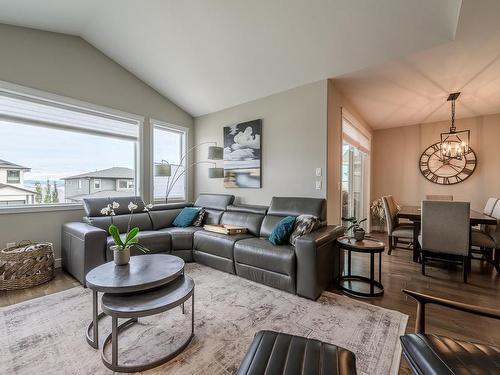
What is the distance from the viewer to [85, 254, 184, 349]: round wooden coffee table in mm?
1591

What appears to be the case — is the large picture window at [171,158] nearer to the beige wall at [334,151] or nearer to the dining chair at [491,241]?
the beige wall at [334,151]

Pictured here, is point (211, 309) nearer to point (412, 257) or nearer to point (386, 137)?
point (412, 257)

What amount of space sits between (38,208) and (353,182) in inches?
213

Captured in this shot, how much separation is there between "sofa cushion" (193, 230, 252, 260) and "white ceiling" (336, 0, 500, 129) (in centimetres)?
268

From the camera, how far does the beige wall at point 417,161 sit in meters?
4.56

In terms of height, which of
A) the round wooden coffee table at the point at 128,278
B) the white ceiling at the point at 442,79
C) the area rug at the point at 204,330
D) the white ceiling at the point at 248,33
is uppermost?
the white ceiling at the point at 248,33

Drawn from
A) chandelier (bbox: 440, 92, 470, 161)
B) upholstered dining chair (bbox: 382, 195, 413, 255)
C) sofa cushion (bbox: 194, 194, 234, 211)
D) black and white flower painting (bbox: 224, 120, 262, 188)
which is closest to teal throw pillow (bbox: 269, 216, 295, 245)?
black and white flower painting (bbox: 224, 120, 262, 188)

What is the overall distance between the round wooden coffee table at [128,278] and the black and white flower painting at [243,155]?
7.50 feet

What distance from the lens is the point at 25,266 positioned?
2.60m

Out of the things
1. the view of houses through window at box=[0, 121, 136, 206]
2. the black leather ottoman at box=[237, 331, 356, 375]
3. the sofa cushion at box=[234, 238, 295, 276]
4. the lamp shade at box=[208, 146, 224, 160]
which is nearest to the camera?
the black leather ottoman at box=[237, 331, 356, 375]

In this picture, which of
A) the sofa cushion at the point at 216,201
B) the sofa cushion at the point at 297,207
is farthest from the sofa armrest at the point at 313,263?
the sofa cushion at the point at 216,201

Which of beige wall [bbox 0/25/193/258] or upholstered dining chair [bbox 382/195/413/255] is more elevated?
beige wall [bbox 0/25/193/258]

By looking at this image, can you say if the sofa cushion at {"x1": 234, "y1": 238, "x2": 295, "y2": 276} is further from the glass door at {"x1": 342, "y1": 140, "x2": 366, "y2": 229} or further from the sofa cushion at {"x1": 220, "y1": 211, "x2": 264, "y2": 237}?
the glass door at {"x1": 342, "y1": 140, "x2": 366, "y2": 229}

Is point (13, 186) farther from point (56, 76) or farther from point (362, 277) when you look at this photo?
point (362, 277)
